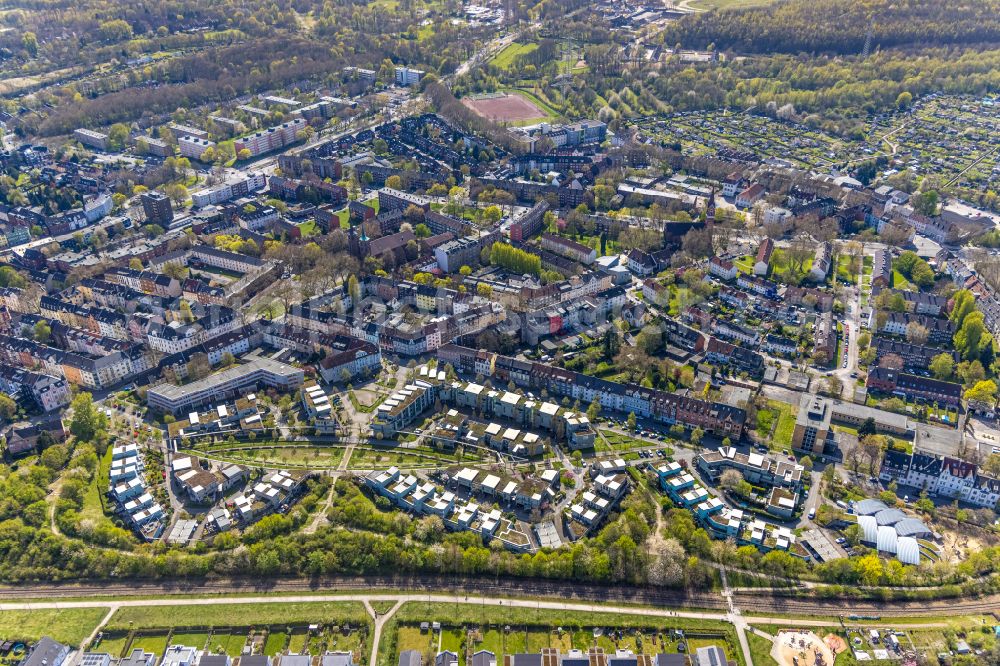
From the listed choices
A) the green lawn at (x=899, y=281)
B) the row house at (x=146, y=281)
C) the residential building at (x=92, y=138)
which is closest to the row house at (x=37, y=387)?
the row house at (x=146, y=281)

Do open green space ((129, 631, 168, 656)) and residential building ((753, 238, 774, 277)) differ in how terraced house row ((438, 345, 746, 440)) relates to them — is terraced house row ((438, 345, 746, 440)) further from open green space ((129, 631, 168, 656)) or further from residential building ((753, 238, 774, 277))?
open green space ((129, 631, 168, 656))

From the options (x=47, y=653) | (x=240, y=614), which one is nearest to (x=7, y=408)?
(x=47, y=653)

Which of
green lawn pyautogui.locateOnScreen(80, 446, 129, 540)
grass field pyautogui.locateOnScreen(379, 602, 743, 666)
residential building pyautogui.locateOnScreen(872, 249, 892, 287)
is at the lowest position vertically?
green lawn pyautogui.locateOnScreen(80, 446, 129, 540)

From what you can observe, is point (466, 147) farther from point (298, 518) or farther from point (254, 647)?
point (254, 647)

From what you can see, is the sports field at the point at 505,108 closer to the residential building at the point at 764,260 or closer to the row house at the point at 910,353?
the residential building at the point at 764,260

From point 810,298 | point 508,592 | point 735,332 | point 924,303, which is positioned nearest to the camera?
point 508,592

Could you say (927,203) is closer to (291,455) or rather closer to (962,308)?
(962,308)

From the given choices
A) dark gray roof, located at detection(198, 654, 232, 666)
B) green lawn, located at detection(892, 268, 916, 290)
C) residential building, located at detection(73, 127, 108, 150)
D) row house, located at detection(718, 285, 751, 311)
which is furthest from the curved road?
residential building, located at detection(73, 127, 108, 150)

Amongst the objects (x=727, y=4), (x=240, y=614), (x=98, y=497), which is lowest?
(x=98, y=497)
